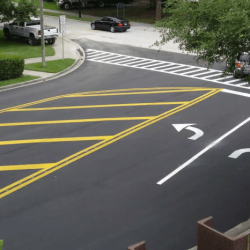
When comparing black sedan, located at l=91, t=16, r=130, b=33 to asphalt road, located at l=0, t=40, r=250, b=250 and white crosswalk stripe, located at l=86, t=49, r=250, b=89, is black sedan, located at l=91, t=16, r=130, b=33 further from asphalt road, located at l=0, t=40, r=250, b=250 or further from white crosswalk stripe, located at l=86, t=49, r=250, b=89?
asphalt road, located at l=0, t=40, r=250, b=250

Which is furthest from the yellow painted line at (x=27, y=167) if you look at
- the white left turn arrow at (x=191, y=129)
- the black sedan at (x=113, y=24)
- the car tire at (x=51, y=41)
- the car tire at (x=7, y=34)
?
the black sedan at (x=113, y=24)

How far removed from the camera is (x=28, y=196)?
36.6 feet

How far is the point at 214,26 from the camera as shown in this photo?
38.8ft

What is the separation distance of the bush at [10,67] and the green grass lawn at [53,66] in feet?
6.53

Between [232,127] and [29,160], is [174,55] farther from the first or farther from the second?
[29,160]

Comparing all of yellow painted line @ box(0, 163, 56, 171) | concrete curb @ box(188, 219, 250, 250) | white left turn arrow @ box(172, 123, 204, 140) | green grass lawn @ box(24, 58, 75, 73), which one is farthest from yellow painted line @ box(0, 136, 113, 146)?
green grass lawn @ box(24, 58, 75, 73)

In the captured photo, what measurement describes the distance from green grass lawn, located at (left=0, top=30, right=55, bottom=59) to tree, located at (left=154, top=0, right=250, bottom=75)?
64.6 feet

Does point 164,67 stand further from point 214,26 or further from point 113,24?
point 214,26

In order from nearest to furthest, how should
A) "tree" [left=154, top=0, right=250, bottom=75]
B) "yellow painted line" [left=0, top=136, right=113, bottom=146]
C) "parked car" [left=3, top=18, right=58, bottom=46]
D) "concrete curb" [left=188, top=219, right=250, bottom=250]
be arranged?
1. "concrete curb" [left=188, top=219, right=250, bottom=250]
2. "tree" [left=154, top=0, right=250, bottom=75]
3. "yellow painted line" [left=0, top=136, right=113, bottom=146]
4. "parked car" [left=3, top=18, right=58, bottom=46]

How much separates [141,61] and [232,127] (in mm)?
13865

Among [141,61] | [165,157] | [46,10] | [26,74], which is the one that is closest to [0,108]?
[26,74]

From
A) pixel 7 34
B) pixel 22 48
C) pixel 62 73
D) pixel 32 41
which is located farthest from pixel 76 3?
pixel 62 73

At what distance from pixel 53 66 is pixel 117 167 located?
15612 mm

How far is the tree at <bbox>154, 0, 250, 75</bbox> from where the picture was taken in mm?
10820
